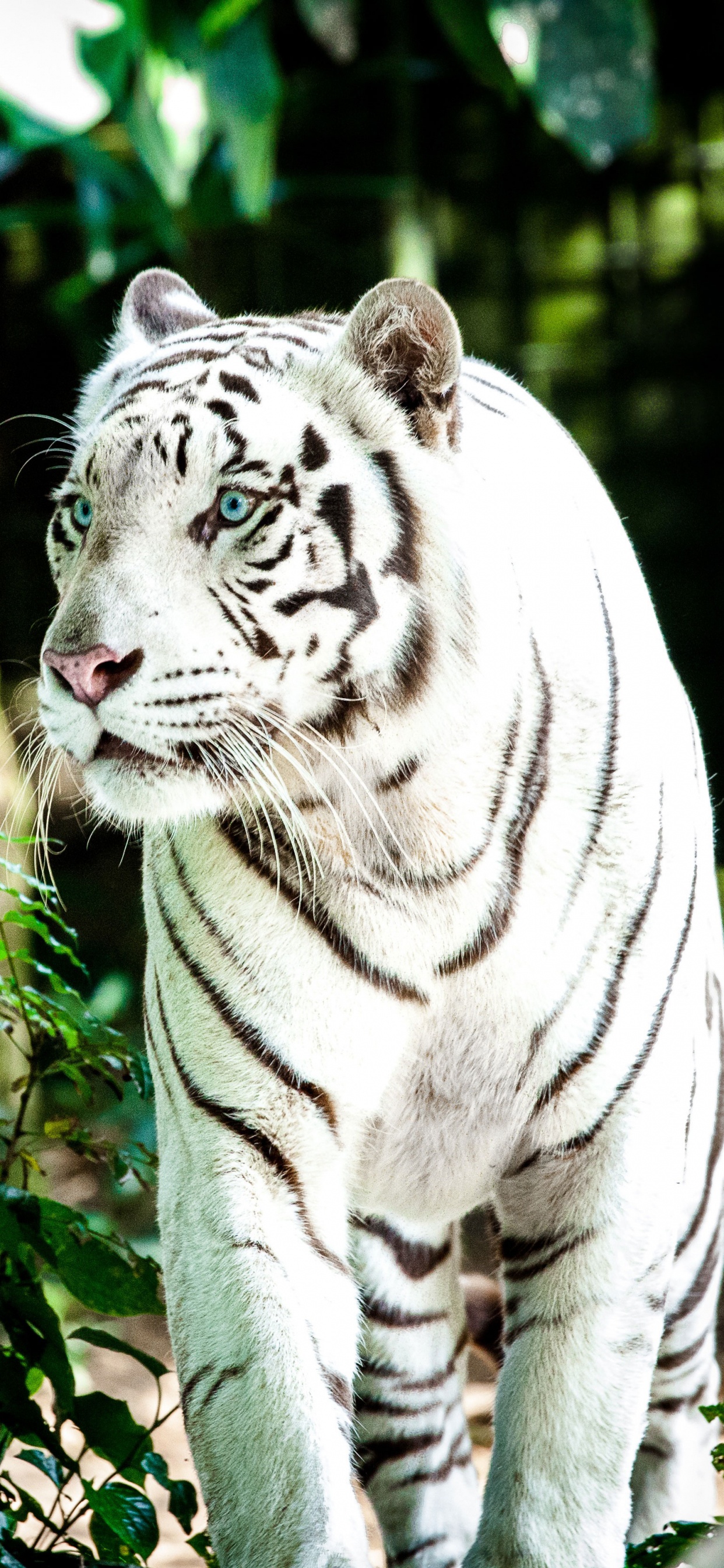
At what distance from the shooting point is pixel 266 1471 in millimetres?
1506

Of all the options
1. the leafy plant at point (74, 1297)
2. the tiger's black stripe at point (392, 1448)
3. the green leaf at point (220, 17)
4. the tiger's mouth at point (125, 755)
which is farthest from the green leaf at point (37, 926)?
the green leaf at point (220, 17)

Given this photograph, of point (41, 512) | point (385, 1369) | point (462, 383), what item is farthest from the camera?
point (41, 512)

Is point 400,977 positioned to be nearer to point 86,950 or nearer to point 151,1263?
point 151,1263

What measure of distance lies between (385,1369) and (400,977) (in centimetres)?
93

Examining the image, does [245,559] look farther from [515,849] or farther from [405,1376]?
[405,1376]

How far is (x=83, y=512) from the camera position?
1.54 meters

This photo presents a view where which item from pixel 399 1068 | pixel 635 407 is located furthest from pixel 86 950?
pixel 399 1068

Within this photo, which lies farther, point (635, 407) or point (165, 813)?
point (635, 407)

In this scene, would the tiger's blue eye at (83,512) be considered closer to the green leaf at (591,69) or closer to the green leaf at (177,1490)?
the green leaf at (177,1490)

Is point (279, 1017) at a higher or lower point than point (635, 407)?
higher

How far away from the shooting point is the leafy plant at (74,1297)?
1668 millimetres

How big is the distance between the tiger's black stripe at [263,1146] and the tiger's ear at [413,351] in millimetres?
648

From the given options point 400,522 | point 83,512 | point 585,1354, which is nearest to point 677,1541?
point 585,1354

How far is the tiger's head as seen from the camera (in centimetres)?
142
